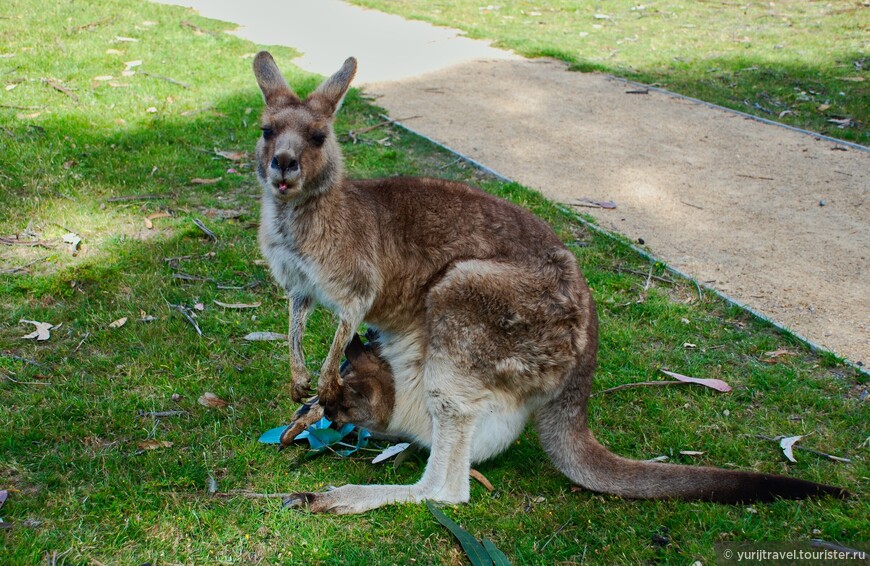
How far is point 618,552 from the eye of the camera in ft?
9.57

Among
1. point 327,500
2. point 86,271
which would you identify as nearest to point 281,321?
point 86,271

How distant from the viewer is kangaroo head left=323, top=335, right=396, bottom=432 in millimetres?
3465

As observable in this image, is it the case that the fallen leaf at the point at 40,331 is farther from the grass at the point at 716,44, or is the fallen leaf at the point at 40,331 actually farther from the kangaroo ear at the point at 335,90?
the grass at the point at 716,44

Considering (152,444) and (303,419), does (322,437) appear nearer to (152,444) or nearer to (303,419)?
(303,419)

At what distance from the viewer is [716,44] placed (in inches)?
396

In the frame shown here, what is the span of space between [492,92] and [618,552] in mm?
6024

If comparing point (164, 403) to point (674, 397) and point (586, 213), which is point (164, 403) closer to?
point (674, 397)

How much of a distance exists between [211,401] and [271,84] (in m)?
1.48

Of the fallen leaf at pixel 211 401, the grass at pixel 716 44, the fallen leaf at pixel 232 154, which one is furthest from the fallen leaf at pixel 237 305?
the grass at pixel 716 44

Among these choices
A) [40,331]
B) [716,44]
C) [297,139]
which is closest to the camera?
[297,139]

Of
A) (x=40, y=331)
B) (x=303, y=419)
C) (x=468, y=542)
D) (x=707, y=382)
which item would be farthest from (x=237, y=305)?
(x=707, y=382)

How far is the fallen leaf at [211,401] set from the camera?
3.68m

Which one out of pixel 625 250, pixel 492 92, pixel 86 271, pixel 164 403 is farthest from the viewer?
pixel 492 92

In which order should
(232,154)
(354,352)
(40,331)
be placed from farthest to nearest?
(232,154)
(40,331)
(354,352)
